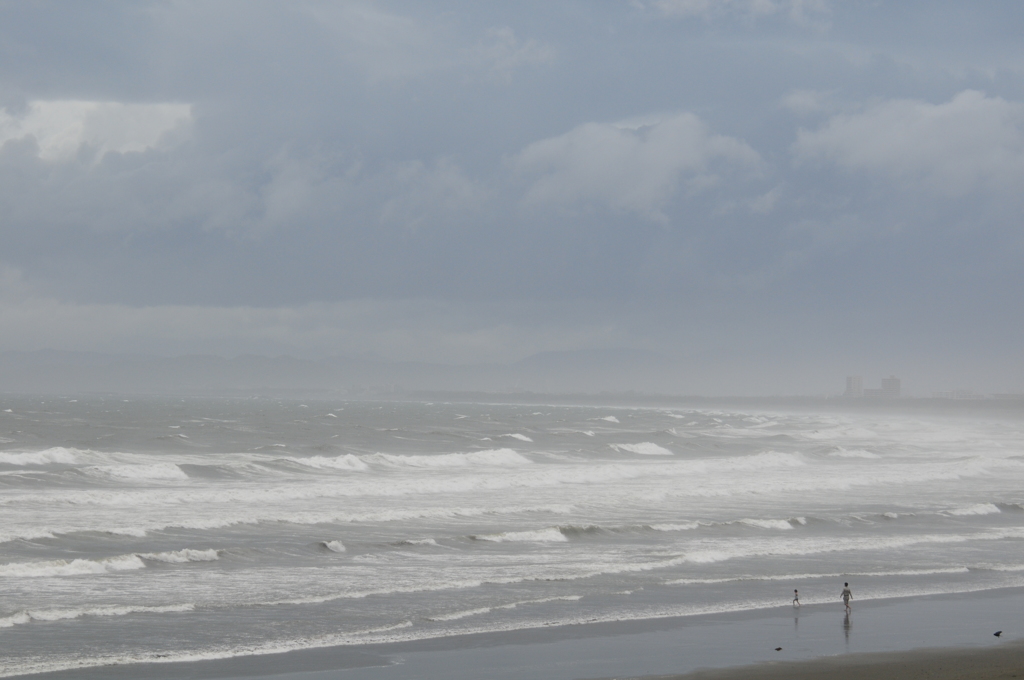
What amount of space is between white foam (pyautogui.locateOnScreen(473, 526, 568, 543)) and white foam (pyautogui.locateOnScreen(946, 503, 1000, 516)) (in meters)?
16.1

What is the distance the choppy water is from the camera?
714 inches

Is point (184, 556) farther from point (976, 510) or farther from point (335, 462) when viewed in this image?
point (335, 462)

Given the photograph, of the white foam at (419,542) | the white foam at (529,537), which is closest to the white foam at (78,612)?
the white foam at (419,542)

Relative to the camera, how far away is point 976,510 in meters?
37.6

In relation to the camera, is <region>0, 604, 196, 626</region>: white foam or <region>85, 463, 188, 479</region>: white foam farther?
<region>85, 463, 188, 479</region>: white foam

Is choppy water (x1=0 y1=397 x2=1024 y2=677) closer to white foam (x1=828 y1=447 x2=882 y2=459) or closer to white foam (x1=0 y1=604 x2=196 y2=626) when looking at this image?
white foam (x1=0 y1=604 x2=196 y2=626)

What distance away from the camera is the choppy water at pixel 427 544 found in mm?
18125

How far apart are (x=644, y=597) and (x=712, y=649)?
429 centimetres

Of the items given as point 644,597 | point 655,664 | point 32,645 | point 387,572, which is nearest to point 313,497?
point 387,572

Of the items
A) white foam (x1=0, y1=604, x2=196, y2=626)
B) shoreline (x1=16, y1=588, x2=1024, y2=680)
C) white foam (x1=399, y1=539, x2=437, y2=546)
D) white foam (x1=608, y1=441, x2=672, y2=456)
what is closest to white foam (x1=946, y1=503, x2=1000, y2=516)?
shoreline (x1=16, y1=588, x2=1024, y2=680)

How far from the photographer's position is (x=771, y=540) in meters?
29.3

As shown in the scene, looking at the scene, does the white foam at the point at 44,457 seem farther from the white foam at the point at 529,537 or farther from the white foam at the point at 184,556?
the white foam at the point at 529,537

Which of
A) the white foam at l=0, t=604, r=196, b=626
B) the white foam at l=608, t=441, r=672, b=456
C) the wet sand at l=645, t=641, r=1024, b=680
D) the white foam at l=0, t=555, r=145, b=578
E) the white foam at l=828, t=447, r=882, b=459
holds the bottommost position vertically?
the white foam at l=828, t=447, r=882, b=459

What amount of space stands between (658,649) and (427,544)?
1133 centimetres
